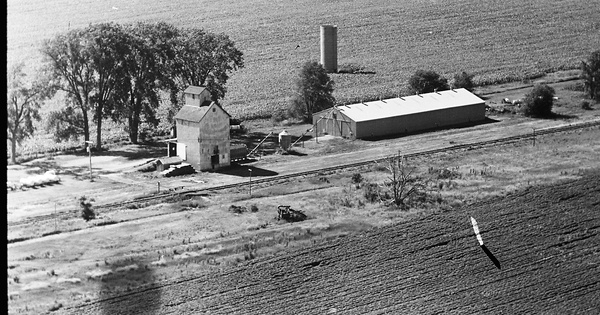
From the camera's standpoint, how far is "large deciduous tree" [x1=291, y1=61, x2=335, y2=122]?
789 inches

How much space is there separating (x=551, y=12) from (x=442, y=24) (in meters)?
2.73

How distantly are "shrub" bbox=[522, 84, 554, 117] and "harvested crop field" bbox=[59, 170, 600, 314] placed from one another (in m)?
6.85

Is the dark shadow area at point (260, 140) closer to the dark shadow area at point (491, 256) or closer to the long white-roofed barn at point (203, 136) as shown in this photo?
the long white-roofed barn at point (203, 136)

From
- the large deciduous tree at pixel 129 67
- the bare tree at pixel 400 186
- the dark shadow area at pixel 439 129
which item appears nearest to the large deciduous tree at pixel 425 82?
the dark shadow area at pixel 439 129

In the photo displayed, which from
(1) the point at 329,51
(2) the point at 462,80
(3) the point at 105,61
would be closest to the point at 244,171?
(3) the point at 105,61

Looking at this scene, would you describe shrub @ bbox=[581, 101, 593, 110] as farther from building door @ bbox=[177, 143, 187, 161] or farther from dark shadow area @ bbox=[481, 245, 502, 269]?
building door @ bbox=[177, 143, 187, 161]

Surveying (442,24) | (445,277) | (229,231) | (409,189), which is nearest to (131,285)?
(229,231)

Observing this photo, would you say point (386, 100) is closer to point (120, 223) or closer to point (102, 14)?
point (102, 14)

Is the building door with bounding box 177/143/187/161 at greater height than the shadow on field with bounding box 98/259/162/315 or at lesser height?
greater

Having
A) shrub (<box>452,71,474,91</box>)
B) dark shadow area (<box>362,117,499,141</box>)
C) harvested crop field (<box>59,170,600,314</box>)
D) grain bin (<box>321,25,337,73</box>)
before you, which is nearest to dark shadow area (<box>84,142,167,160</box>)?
dark shadow area (<box>362,117,499,141</box>)

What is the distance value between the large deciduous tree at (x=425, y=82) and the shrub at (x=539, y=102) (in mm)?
2141

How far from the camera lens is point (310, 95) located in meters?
20.0

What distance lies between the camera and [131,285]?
9.64 metres

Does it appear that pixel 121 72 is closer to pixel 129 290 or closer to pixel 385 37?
pixel 385 37
